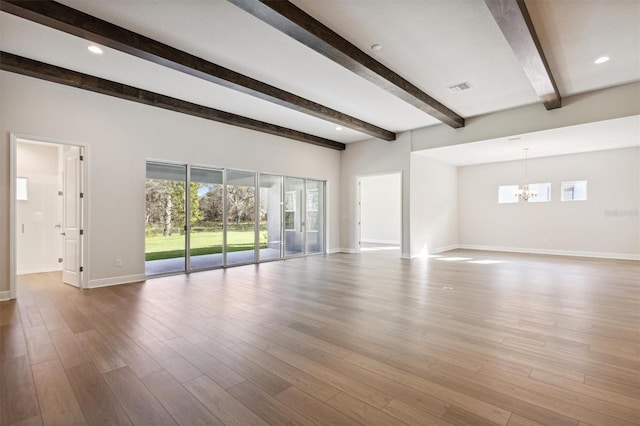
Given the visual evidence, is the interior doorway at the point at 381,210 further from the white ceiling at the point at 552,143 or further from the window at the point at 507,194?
the window at the point at 507,194

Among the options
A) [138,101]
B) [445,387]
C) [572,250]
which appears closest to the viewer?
[445,387]

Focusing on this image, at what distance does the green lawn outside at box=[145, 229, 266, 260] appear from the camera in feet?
19.5

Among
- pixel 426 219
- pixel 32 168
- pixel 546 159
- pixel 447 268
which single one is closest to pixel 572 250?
pixel 546 159

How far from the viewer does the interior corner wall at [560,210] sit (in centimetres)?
782

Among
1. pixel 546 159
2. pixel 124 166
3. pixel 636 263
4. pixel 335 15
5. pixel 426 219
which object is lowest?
pixel 636 263

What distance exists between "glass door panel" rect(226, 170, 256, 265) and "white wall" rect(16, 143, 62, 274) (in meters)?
3.55

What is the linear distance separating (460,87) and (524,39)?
1.80 metres

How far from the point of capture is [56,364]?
2420mm

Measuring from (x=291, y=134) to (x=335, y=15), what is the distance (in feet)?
15.2

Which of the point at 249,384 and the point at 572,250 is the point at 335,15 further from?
the point at 572,250

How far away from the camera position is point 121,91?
500 cm

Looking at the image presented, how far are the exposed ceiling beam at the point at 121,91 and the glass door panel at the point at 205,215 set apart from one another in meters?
1.18

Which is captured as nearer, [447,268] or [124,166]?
[124,166]

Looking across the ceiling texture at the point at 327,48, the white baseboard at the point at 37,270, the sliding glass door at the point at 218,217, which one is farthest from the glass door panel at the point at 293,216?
the white baseboard at the point at 37,270
